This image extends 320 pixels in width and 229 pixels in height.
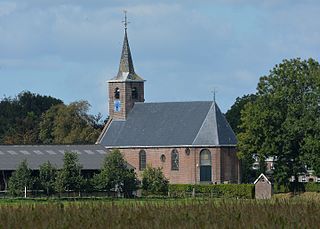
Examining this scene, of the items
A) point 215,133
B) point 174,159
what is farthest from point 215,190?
point 174,159

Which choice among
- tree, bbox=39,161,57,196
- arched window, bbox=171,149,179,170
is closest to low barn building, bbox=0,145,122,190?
tree, bbox=39,161,57,196

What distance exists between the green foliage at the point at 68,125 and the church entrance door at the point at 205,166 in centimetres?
1619

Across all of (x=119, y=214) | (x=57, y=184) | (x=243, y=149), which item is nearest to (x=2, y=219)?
(x=119, y=214)

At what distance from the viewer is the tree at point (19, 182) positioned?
89875mm

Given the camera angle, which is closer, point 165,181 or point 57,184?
point 57,184

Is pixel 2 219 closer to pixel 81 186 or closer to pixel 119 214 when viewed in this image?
pixel 119 214

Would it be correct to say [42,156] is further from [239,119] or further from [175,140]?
[239,119]

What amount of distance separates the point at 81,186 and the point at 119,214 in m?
59.2

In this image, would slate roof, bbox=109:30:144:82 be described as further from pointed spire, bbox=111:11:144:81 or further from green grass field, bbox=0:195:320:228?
green grass field, bbox=0:195:320:228

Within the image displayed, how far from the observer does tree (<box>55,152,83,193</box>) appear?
9119 centimetres

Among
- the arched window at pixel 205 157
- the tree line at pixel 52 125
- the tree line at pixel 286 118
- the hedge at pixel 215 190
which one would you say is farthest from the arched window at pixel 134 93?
the tree line at pixel 286 118

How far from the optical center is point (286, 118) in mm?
94500

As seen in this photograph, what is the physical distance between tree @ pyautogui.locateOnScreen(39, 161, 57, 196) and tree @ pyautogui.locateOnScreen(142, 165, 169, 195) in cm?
852

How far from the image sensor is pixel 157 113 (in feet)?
387
